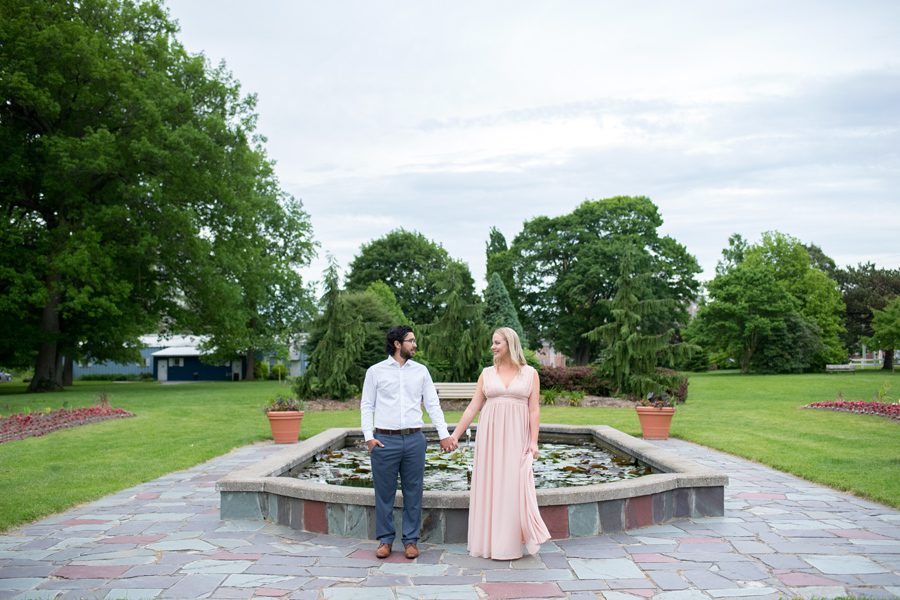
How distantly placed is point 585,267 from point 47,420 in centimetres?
3377

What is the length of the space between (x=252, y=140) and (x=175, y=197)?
660 cm

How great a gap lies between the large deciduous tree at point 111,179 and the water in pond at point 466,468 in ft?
59.2

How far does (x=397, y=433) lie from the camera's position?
5.82 metres

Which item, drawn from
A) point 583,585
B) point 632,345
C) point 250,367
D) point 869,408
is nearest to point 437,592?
point 583,585

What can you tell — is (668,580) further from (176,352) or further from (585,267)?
(176,352)

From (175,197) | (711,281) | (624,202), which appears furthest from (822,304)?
(175,197)

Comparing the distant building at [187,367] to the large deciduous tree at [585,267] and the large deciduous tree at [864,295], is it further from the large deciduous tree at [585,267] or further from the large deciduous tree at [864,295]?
the large deciduous tree at [864,295]

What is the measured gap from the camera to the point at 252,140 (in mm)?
32750

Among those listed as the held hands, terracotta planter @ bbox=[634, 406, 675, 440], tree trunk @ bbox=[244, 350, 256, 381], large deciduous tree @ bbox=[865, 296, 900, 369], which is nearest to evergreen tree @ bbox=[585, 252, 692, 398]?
terracotta planter @ bbox=[634, 406, 675, 440]

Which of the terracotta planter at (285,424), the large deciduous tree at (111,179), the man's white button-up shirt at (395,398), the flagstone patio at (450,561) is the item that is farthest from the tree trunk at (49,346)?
the man's white button-up shirt at (395,398)

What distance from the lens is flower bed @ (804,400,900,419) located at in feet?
51.9

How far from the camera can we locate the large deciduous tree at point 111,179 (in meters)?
24.6

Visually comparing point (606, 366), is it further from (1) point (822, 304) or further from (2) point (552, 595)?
(1) point (822, 304)

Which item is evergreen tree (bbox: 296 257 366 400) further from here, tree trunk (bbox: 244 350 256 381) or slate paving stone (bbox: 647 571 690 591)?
tree trunk (bbox: 244 350 256 381)
